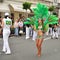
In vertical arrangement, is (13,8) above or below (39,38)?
below

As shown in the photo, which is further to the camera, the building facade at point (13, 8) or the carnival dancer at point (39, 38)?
the building facade at point (13, 8)

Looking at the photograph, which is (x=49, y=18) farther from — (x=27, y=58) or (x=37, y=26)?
(x=27, y=58)

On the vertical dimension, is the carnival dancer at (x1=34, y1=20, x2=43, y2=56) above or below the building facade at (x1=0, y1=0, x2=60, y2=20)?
above

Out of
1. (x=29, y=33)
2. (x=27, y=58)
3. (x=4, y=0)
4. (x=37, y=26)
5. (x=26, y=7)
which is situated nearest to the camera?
(x=27, y=58)

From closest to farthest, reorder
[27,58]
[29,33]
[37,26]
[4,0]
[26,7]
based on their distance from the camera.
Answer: [27,58] → [37,26] → [29,33] → [26,7] → [4,0]

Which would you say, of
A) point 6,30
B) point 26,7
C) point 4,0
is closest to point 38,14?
point 6,30

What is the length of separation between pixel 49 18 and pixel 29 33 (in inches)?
531

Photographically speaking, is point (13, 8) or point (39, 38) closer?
point (39, 38)

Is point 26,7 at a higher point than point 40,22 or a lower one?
lower

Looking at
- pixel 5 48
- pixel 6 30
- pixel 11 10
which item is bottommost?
pixel 11 10

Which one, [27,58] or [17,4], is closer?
[27,58]

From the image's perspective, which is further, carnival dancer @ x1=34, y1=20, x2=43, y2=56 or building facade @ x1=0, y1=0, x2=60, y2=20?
building facade @ x1=0, y1=0, x2=60, y2=20

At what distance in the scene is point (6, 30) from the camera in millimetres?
13523

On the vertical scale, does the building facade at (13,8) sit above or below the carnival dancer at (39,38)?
below
